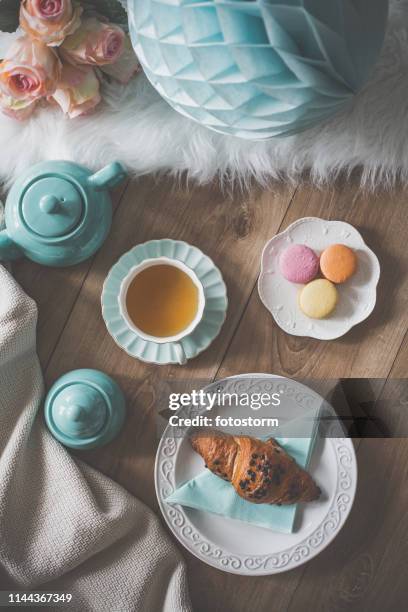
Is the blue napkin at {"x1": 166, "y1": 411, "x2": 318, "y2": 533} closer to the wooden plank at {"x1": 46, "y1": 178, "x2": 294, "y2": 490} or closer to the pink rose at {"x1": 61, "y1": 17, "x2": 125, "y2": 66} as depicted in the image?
the wooden plank at {"x1": 46, "y1": 178, "x2": 294, "y2": 490}

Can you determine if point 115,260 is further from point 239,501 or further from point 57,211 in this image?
point 239,501

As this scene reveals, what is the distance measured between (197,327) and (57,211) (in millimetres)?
237

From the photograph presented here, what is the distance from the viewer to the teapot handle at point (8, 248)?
86 centimetres

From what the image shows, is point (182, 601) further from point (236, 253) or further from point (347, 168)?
point (347, 168)

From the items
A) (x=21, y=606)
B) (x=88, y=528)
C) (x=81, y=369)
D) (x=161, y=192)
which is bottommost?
(x=21, y=606)

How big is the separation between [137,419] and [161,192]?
32cm

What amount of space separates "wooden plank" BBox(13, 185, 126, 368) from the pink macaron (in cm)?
25

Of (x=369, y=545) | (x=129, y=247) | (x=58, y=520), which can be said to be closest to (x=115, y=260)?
(x=129, y=247)

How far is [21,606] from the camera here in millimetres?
903

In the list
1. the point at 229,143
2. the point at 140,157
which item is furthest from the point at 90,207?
A: the point at 229,143

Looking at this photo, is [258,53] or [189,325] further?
[189,325]

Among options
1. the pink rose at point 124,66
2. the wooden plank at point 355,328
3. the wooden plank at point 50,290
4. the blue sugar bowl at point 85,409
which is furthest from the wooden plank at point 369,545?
the pink rose at point 124,66

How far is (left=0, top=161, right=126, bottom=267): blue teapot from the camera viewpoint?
0.84 m

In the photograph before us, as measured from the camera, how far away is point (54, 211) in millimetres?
827
